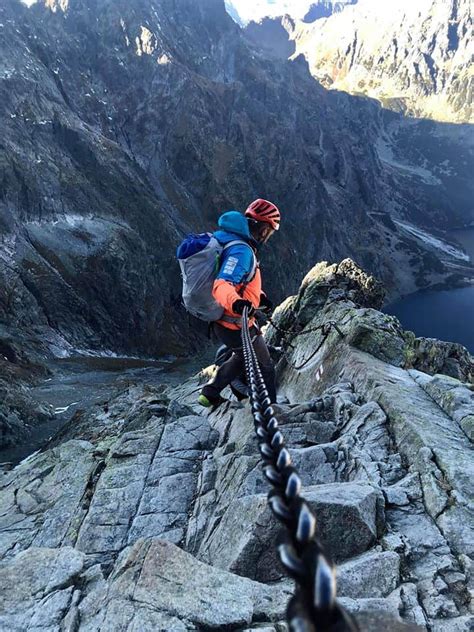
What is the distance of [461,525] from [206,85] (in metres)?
146

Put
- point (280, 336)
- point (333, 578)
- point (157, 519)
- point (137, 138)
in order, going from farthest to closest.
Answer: point (137, 138) < point (280, 336) < point (157, 519) < point (333, 578)

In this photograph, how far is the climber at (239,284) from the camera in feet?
25.4

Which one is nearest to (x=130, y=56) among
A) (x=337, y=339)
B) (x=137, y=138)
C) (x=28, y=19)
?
(x=137, y=138)

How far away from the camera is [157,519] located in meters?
8.74

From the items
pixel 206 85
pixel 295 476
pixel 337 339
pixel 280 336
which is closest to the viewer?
pixel 295 476

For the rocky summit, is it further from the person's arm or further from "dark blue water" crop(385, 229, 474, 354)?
"dark blue water" crop(385, 229, 474, 354)

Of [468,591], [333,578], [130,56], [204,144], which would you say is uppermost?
[130,56]

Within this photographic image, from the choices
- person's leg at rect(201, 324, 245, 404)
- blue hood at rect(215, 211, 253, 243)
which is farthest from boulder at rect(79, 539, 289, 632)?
blue hood at rect(215, 211, 253, 243)

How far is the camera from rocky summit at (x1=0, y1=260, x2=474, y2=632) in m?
4.67

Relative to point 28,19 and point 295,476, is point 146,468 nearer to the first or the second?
point 295,476

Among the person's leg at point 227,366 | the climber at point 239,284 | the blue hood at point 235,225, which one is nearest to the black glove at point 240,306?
the climber at point 239,284

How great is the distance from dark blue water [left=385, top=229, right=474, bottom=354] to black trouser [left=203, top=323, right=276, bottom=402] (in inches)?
5267

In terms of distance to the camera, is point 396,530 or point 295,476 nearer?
point 295,476

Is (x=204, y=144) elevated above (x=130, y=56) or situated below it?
below
